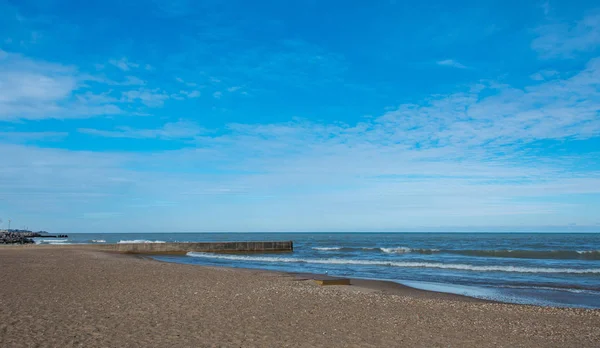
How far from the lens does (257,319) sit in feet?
31.1

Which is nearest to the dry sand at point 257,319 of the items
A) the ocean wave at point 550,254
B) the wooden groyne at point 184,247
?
the ocean wave at point 550,254

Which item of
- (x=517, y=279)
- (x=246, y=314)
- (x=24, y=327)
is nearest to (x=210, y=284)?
(x=246, y=314)

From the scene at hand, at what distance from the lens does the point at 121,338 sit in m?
7.36

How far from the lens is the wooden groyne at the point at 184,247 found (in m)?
46.3

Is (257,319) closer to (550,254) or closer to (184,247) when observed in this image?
(550,254)

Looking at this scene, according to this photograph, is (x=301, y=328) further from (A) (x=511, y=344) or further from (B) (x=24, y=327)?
(B) (x=24, y=327)

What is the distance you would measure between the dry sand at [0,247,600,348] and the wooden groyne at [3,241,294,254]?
106 ft

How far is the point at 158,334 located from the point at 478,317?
7.33 meters

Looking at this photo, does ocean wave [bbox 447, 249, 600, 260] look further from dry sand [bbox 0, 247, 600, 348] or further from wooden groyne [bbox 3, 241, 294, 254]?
dry sand [bbox 0, 247, 600, 348]

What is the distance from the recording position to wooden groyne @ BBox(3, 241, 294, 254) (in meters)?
46.3

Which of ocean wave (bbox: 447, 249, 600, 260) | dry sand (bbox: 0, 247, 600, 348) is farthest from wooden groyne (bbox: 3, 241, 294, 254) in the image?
dry sand (bbox: 0, 247, 600, 348)

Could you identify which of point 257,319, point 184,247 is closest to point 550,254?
point 184,247

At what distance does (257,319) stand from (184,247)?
4055 centimetres

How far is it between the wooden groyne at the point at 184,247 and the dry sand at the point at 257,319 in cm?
3233
